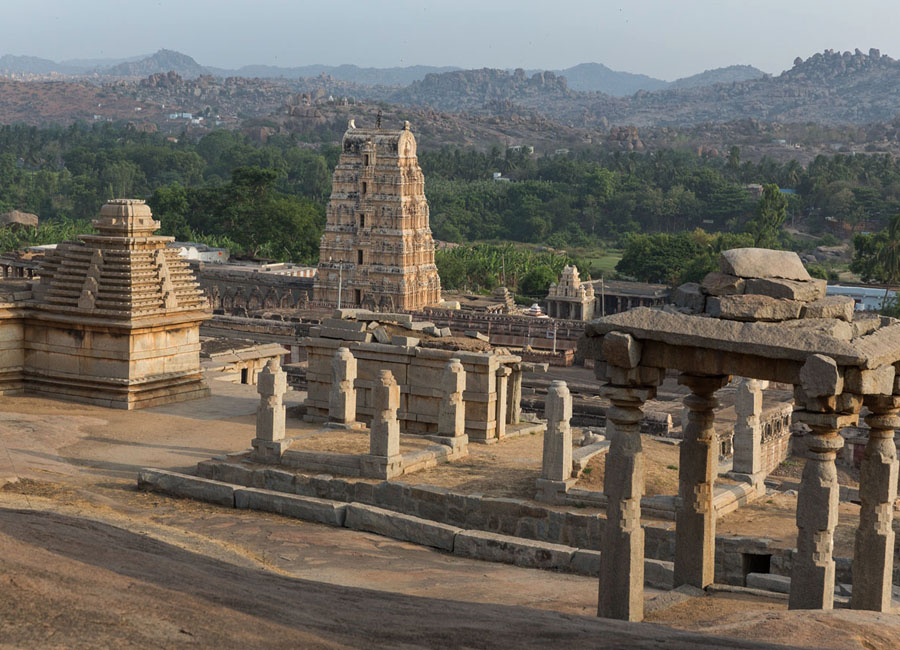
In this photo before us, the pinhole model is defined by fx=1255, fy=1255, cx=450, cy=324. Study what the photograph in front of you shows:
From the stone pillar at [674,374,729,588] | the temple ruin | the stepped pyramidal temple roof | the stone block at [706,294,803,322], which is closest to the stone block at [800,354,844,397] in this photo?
the stone block at [706,294,803,322]

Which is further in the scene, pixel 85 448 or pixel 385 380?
pixel 85 448

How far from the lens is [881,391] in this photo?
10539 millimetres

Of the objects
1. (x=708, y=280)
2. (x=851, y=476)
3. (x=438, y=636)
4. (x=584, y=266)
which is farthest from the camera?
(x=584, y=266)

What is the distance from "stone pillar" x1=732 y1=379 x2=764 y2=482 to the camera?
1645cm

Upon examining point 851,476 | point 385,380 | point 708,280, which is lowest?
point 851,476

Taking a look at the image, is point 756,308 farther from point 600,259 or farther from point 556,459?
point 600,259

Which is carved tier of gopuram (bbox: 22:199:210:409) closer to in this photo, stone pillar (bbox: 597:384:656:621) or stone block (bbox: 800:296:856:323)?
stone pillar (bbox: 597:384:656:621)

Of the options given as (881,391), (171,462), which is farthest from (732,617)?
A: (171,462)

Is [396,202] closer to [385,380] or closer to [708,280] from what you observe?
[385,380]

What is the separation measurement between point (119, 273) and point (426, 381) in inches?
252

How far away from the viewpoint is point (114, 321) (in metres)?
22.3

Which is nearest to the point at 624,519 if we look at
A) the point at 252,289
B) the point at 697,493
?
the point at 697,493

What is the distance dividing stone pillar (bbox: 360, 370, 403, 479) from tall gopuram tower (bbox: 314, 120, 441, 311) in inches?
1645

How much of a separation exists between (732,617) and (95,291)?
1516 cm
